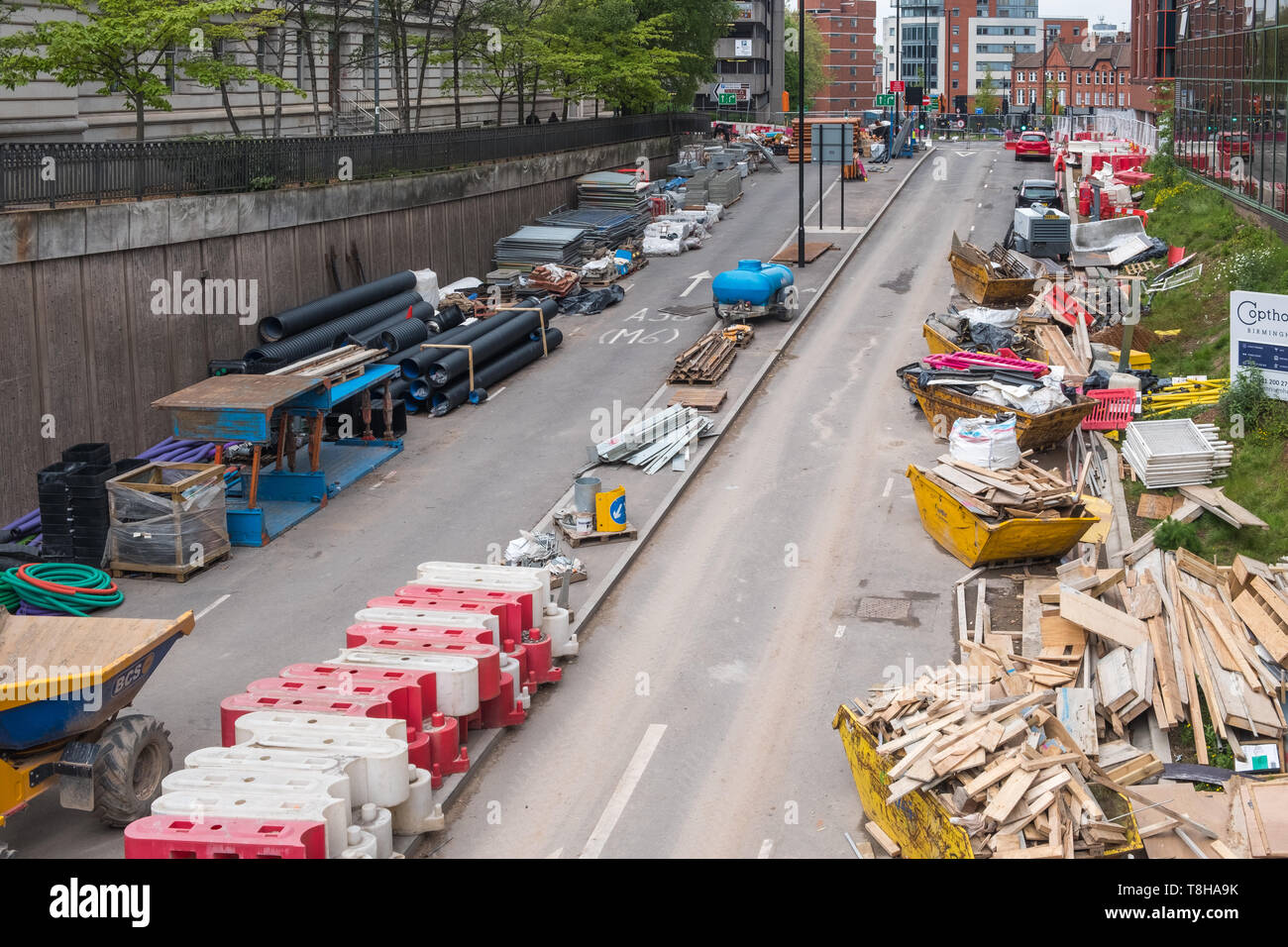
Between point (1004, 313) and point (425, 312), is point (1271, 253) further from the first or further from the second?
point (425, 312)

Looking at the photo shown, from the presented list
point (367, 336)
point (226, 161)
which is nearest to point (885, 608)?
point (367, 336)

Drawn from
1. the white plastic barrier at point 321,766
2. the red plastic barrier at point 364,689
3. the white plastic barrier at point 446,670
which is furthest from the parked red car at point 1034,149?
the white plastic barrier at point 321,766

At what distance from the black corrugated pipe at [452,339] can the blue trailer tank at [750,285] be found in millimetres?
5572

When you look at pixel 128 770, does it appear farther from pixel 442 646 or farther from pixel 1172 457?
pixel 1172 457

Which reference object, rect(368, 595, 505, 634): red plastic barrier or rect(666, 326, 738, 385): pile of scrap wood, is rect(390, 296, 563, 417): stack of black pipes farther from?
rect(368, 595, 505, 634): red plastic barrier

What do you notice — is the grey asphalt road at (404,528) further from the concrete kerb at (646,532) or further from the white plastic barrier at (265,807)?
the white plastic barrier at (265,807)

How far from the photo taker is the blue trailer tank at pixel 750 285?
35406 millimetres

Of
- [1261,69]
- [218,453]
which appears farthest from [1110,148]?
[218,453]

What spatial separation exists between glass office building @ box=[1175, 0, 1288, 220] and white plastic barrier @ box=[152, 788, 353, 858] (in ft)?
97.3

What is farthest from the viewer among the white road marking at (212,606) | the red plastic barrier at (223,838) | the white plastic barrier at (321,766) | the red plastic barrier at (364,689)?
the white road marking at (212,606)

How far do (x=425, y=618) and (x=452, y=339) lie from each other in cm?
1681

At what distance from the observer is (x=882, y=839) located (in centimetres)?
1325

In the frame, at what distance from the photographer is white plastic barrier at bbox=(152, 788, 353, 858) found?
37.6 ft
